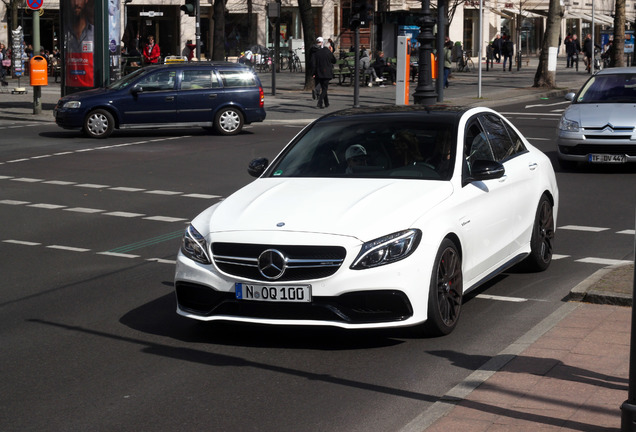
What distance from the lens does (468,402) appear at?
565 cm

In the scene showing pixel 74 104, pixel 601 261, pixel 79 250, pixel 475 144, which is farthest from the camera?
pixel 74 104

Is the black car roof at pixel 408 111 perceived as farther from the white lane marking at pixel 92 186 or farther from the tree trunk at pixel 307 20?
the tree trunk at pixel 307 20

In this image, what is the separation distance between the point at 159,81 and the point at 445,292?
1800 cm

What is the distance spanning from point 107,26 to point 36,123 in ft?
10.9

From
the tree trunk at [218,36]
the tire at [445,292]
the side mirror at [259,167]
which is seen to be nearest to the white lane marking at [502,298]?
the tire at [445,292]

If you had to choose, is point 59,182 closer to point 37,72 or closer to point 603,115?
point 603,115

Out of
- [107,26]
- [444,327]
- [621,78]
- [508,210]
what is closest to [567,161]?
[621,78]

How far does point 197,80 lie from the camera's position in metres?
24.6

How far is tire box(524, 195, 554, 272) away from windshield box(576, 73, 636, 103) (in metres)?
8.67

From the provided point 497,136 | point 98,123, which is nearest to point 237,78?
point 98,123

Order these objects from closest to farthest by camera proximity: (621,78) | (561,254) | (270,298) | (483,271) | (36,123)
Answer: (270,298) < (483,271) < (561,254) < (621,78) < (36,123)

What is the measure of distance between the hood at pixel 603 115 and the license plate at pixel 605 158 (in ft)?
1.52

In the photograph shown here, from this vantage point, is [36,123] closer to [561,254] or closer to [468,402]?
[561,254]

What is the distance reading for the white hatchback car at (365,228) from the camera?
22.2ft
